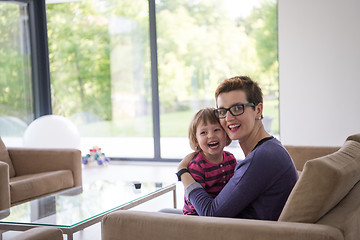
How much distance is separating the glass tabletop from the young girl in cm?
99

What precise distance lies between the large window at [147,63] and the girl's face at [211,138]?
4329mm

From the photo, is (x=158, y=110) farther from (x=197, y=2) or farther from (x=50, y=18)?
(x=50, y=18)

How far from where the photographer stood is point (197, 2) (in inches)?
267

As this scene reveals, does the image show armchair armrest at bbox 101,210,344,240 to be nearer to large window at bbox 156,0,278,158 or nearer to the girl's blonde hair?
the girl's blonde hair

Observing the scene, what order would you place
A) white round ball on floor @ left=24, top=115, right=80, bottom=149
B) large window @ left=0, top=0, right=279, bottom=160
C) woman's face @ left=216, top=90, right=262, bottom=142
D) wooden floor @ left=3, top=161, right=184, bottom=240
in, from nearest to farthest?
woman's face @ left=216, top=90, right=262, bottom=142 → wooden floor @ left=3, top=161, right=184, bottom=240 → white round ball on floor @ left=24, top=115, right=80, bottom=149 → large window @ left=0, top=0, right=279, bottom=160

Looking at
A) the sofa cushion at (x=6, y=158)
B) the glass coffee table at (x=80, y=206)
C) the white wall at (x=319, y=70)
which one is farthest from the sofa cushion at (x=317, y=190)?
the white wall at (x=319, y=70)

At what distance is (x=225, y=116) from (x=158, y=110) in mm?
5030

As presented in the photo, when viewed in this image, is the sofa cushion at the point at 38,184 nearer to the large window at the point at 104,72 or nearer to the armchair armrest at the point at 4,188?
the armchair armrest at the point at 4,188

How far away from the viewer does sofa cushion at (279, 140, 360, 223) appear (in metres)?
1.69

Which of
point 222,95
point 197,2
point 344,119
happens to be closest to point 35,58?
point 197,2

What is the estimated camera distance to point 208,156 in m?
2.29

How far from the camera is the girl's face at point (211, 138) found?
2229 millimetres

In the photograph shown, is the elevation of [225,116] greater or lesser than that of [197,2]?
lesser

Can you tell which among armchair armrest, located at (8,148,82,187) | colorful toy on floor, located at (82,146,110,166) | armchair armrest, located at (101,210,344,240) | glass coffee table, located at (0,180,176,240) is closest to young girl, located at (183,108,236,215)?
armchair armrest, located at (101,210,344,240)
